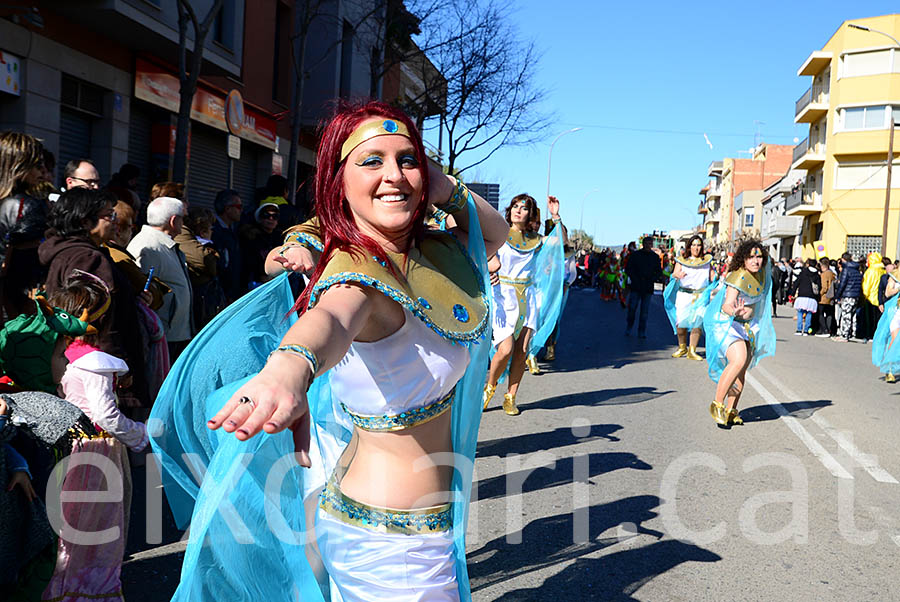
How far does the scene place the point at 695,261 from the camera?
1424 cm

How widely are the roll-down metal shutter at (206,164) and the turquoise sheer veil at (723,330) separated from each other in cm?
1175

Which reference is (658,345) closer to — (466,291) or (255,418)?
(466,291)

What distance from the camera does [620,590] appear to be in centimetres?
407

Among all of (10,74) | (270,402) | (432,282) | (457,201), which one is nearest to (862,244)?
(10,74)

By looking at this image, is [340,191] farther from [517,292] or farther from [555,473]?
[517,292]

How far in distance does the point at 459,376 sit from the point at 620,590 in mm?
2280

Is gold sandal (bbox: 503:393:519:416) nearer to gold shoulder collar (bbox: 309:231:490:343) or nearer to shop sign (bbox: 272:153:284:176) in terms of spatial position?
gold shoulder collar (bbox: 309:231:490:343)

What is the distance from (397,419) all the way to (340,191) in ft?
1.99

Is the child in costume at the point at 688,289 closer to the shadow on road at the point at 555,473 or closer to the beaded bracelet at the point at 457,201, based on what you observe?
the shadow on road at the point at 555,473

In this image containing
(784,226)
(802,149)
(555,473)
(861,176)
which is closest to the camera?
(555,473)

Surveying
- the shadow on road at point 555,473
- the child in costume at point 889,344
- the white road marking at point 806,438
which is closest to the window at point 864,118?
the child in costume at point 889,344

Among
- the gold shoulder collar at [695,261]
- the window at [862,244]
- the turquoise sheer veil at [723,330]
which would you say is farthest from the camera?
the window at [862,244]

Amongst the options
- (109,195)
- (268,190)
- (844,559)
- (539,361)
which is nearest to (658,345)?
(539,361)

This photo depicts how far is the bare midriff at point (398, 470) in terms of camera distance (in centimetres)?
221
